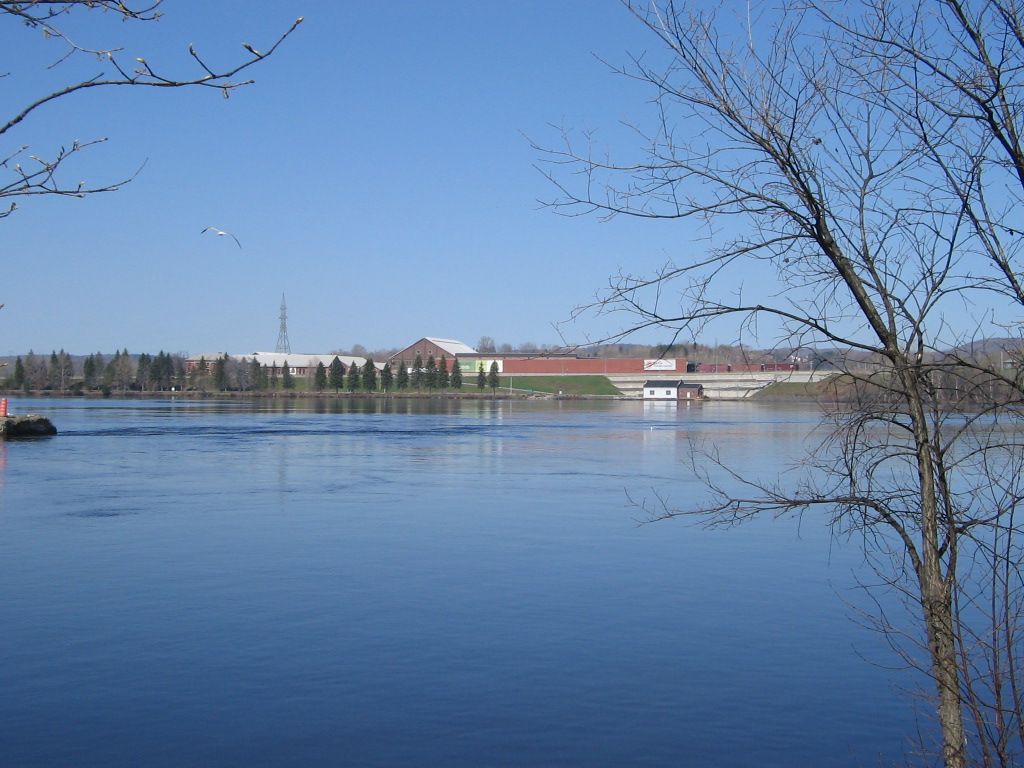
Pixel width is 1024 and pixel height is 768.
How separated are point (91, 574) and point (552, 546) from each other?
7.30 meters

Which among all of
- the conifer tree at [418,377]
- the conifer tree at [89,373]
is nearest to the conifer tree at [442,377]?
the conifer tree at [418,377]

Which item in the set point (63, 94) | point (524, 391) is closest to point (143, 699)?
point (63, 94)

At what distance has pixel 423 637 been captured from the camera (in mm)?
11047

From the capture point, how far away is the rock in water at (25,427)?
40531 millimetres

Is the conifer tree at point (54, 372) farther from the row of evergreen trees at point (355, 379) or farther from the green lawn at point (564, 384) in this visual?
the green lawn at point (564, 384)

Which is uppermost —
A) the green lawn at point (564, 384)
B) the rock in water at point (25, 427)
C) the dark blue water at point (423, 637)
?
the green lawn at point (564, 384)

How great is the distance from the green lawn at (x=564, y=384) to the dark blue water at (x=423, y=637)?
113m

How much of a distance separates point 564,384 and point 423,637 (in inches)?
5085

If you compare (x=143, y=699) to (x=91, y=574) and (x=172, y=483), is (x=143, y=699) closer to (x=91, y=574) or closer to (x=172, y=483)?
(x=91, y=574)

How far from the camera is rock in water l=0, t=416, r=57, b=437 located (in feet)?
133

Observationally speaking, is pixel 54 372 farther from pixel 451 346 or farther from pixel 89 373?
pixel 451 346

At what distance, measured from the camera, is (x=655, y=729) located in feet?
28.4

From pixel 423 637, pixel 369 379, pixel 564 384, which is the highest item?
pixel 369 379

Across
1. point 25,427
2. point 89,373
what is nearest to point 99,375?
point 89,373
